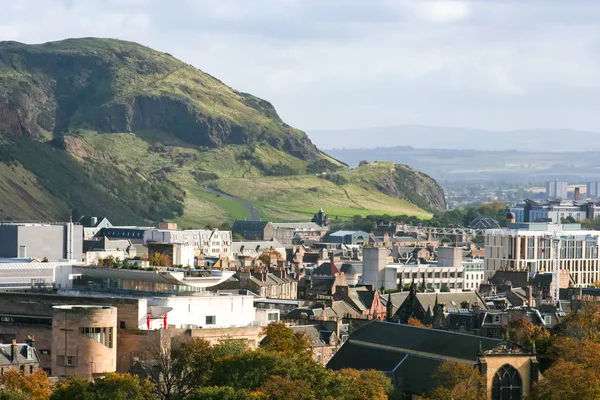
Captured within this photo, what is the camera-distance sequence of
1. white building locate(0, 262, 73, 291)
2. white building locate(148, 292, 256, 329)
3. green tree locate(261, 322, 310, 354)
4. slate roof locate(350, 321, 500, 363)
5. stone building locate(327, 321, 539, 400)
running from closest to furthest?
stone building locate(327, 321, 539, 400)
slate roof locate(350, 321, 500, 363)
green tree locate(261, 322, 310, 354)
white building locate(148, 292, 256, 329)
white building locate(0, 262, 73, 291)

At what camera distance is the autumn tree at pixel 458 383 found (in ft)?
334

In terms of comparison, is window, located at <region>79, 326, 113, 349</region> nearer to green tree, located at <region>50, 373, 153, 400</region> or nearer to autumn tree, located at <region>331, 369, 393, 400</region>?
green tree, located at <region>50, 373, 153, 400</region>

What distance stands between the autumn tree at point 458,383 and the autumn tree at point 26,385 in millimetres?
23973

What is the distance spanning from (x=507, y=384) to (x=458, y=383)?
4268 mm

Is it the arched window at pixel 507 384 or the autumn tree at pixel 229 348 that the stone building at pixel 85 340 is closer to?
the autumn tree at pixel 229 348

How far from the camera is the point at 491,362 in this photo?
106m

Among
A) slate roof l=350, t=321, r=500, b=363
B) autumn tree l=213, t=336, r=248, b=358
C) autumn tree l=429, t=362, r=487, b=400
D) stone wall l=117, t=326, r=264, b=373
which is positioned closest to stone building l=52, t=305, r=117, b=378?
stone wall l=117, t=326, r=264, b=373

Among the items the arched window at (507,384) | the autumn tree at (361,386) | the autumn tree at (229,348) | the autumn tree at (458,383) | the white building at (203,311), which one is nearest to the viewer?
the autumn tree at (361,386)

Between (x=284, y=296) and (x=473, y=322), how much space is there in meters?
48.6

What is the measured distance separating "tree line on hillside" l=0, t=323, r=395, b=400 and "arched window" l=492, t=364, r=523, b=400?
6.80 meters

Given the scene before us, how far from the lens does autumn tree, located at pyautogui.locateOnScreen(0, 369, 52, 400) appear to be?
9556cm

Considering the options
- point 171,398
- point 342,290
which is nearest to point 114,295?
point 171,398

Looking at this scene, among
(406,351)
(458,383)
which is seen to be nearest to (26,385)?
(458,383)

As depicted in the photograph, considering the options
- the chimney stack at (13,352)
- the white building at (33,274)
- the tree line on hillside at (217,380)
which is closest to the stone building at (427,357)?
the tree line on hillside at (217,380)
